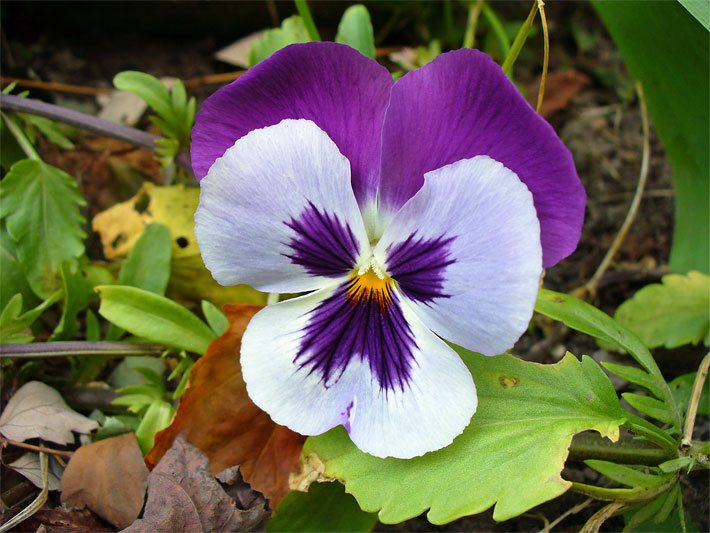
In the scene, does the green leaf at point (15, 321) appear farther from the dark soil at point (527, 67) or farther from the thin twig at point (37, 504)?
the dark soil at point (527, 67)

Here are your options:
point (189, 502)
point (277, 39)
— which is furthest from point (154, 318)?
point (277, 39)

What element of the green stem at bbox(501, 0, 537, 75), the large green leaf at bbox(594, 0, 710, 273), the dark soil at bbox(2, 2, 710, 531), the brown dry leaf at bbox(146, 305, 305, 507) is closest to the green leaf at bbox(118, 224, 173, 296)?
the brown dry leaf at bbox(146, 305, 305, 507)

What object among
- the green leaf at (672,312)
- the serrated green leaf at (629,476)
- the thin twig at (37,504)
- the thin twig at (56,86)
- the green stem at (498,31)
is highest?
the green stem at (498,31)

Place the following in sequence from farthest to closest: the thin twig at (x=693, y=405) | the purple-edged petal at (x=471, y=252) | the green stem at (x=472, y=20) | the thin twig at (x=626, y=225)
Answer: the green stem at (x=472, y=20) < the thin twig at (x=626, y=225) < the thin twig at (x=693, y=405) < the purple-edged petal at (x=471, y=252)


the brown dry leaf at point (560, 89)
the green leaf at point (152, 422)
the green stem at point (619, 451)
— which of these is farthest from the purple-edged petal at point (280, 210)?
the brown dry leaf at point (560, 89)

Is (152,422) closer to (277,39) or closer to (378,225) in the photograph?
(378,225)

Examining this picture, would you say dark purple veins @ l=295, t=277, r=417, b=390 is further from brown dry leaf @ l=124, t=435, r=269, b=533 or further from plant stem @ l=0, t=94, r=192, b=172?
plant stem @ l=0, t=94, r=192, b=172
